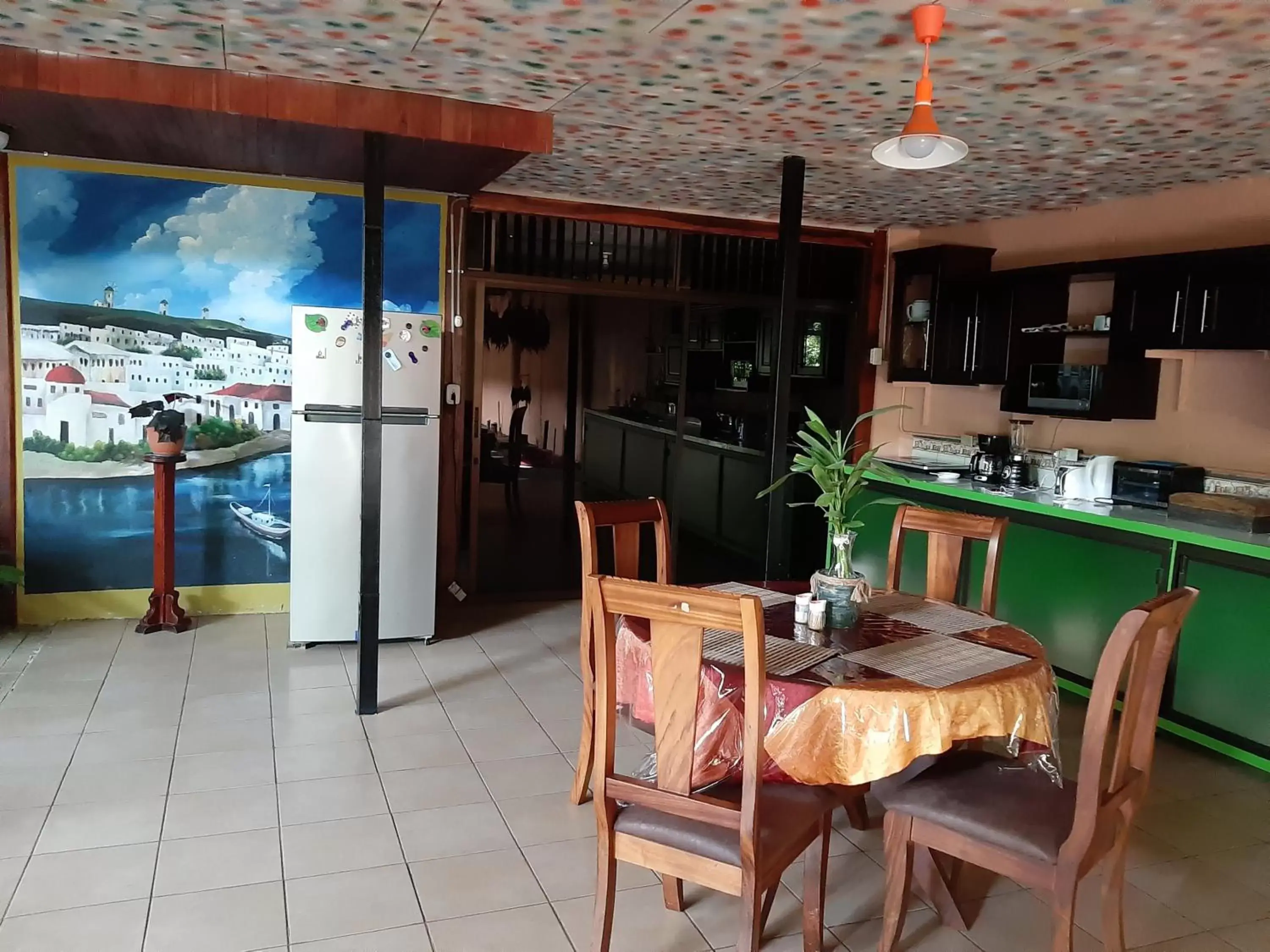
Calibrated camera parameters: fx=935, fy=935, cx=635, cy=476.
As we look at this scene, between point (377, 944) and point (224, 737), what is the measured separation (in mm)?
1531

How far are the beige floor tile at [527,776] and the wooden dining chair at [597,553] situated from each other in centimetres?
7

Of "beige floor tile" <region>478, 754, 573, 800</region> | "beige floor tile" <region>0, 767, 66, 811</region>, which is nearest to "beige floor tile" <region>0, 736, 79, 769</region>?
"beige floor tile" <region>0, 767, 66, 811</region>

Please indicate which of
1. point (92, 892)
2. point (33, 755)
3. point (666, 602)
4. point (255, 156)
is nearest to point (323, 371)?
point (255, 156)

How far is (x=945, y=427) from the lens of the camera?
604 cm

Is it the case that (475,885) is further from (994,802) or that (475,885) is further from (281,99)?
(281,99)

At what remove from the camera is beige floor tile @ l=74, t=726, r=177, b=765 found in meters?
3.34

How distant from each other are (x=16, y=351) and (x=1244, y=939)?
551 cm

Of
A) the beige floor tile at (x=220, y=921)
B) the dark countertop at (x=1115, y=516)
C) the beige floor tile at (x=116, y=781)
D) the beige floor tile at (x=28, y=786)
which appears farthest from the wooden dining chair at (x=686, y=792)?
the beige floor tile at (x=28, y=786)

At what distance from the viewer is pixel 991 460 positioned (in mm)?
5301

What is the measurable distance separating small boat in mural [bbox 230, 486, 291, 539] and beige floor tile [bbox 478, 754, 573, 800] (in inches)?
92.3

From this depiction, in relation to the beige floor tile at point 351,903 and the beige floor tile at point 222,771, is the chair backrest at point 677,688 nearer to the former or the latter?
the beige floor tile at point 351,903

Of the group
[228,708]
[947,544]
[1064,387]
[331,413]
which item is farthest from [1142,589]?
[228,708]

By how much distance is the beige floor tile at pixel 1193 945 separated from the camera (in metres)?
2.47

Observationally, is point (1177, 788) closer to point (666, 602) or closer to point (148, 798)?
point (666, 602)
